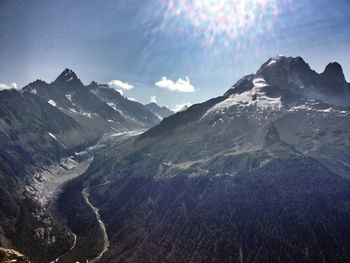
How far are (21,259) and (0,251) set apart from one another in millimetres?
4266

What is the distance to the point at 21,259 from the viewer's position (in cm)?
6025

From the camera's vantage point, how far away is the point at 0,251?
6156 centimetres
